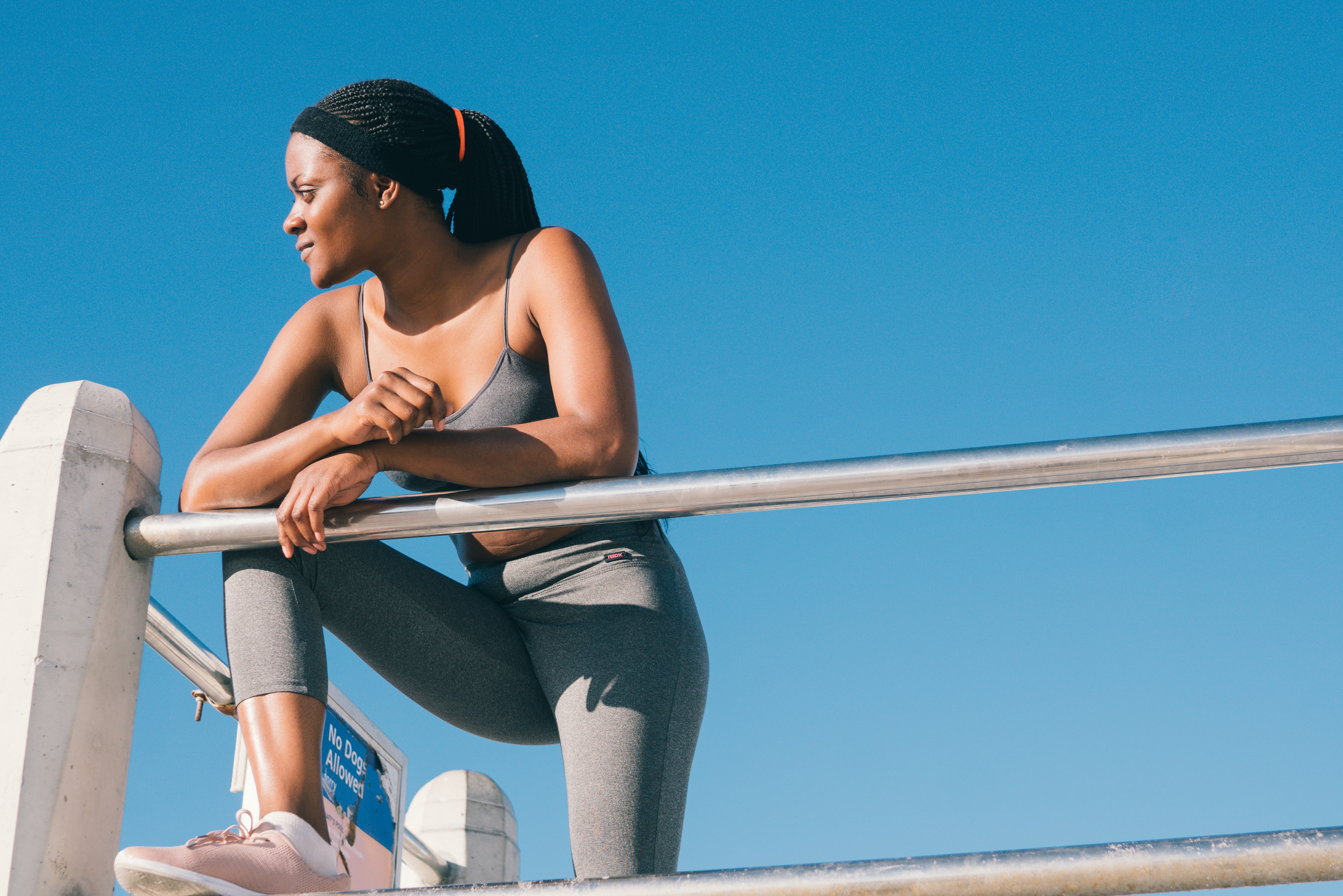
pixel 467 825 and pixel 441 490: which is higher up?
pixel 441 490

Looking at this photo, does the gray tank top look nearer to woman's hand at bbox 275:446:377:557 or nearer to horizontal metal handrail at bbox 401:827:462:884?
woman's hand at bbox 275:446:377:557

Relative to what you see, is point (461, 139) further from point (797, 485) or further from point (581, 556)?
point (797, 485)

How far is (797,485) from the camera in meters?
1.44

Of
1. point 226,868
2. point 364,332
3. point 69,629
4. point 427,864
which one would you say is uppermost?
point 364,332

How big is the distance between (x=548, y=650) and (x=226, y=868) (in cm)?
62

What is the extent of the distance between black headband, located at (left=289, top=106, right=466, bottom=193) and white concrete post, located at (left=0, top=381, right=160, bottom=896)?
2.02 ft

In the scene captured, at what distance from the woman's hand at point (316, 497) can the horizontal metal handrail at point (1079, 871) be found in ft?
1.76

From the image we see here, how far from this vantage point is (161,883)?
4.22 ft

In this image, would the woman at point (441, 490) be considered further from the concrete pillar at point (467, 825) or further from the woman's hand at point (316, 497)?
the concrete pillar at point (467, 825)

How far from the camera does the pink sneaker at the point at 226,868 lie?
1276 mm

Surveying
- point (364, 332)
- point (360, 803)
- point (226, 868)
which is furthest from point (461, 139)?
point (360, 803)

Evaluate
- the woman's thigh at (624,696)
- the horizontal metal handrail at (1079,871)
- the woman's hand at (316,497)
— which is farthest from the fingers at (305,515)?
the horizontal metal handrail at (1079,871)

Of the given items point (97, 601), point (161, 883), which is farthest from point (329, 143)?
point (161, 883)

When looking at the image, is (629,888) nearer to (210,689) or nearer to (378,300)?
(378,300)
